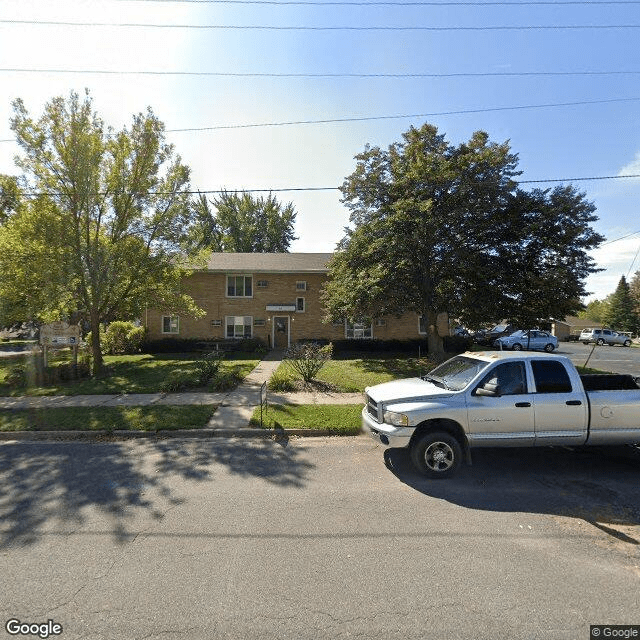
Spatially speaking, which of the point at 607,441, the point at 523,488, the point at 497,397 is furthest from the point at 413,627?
the point at 607,441

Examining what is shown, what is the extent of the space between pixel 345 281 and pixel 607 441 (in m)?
12.5

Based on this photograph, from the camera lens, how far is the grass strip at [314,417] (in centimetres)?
736

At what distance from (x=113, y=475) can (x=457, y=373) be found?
561 cm

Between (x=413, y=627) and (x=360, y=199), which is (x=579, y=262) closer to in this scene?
(x=360, y=199)

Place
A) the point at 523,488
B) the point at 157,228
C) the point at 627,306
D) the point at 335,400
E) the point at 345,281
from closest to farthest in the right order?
the point at 523,488, the point at 335,400, the point at 157,228, the point at 345,281, the point at 627,306

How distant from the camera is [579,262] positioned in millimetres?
15727

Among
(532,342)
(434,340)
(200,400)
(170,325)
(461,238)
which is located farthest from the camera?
(532,342)

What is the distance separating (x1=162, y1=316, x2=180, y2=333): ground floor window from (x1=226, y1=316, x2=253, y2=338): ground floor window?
3332 mm

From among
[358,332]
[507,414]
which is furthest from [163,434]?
[358,332]

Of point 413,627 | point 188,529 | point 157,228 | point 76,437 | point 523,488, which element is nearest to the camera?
point 413,627

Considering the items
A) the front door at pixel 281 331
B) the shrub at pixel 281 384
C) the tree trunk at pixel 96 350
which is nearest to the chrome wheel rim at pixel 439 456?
the shrub at pixel 281 384

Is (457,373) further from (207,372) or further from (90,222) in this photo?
(90,222)

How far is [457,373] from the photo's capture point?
6.07 meters

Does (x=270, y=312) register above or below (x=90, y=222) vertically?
below
